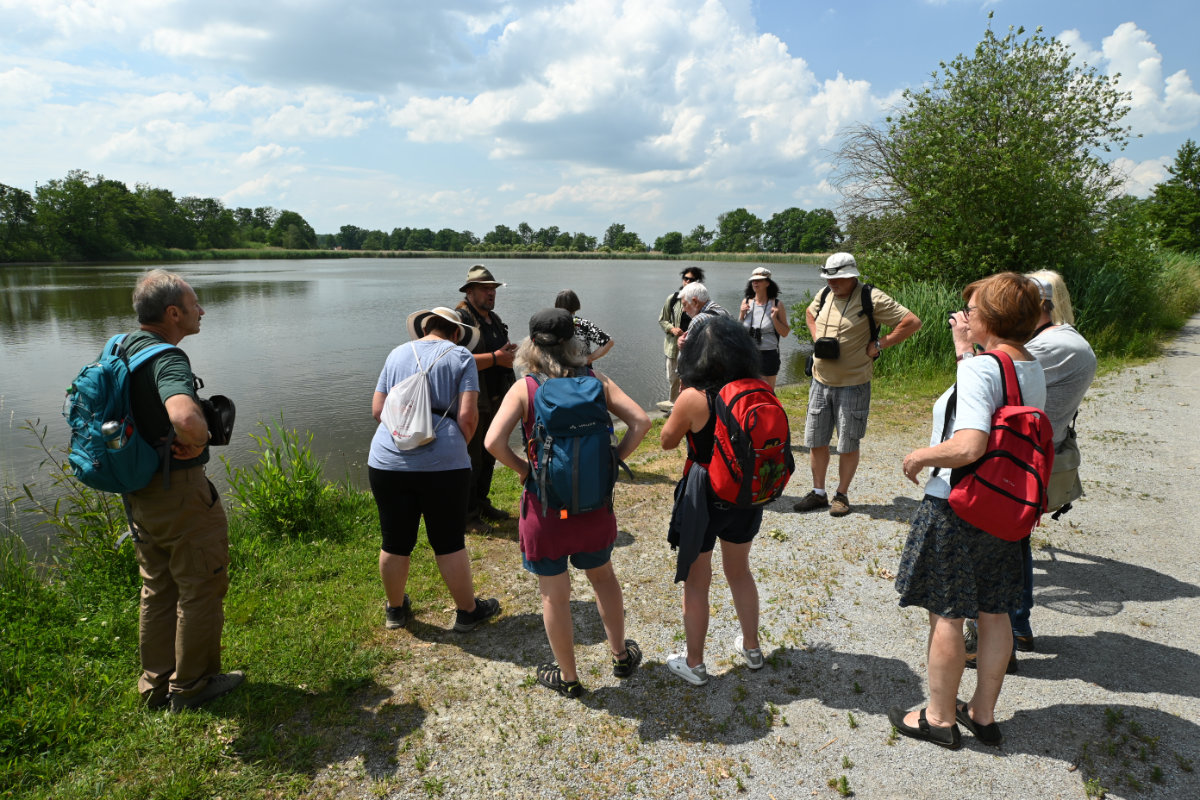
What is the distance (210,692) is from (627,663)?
1.98 metres

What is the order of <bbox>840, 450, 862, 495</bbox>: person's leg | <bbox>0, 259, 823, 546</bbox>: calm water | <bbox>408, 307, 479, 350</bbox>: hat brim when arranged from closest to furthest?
<bbox>408, 307, 479, 350</bbox>: hat brim
<bbox>840, 450, 862, 495</bbox>: person's leg
<bbox>0, 259, 823, 546</bbox>: calm water

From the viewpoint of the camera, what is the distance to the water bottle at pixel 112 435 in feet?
8.14

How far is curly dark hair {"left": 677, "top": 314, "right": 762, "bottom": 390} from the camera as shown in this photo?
266 cm

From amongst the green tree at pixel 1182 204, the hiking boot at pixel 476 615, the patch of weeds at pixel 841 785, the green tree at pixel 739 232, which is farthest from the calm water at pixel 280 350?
the green tree at pixel 739 232

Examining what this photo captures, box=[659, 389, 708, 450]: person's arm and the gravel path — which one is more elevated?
box=[659, 389, 708, 450]: person's arm

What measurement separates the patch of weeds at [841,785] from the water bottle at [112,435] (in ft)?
10.3

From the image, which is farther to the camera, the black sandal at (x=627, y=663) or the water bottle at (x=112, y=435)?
the black sandal at (x=627, y=663)

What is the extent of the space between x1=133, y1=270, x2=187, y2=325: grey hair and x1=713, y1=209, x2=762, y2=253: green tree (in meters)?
139

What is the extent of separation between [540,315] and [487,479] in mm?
2846

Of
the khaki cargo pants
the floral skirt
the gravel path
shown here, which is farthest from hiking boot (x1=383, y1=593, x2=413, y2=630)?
the floral skirt

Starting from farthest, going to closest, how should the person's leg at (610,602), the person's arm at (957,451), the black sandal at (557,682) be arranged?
the black sandal at (557,682)
the person's leg at (610,602)
the person's arm at (957,451)

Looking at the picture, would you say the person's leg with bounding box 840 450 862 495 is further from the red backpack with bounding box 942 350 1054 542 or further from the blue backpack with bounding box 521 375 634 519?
the blue backpack with bounding box 521 375 634 519

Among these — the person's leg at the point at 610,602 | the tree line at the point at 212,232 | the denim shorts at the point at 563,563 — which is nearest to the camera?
the denim shorts at the point at 563,563

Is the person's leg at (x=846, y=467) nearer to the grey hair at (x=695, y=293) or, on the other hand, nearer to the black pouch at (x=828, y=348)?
the black pouch at (x=828, y=348)
